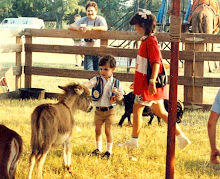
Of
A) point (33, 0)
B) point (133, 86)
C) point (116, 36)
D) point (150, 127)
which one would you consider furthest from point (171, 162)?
point (33, 0)

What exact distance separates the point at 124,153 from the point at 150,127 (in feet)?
5.83

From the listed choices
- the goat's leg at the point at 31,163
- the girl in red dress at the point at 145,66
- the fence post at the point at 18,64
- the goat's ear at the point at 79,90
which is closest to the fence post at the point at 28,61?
the fence post at the point at 18,64

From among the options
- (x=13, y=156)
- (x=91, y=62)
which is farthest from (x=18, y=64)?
(x=13, y=156)

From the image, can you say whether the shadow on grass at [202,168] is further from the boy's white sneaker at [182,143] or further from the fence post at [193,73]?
the fence post at [193,73]

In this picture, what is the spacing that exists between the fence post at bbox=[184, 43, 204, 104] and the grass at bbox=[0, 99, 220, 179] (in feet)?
5.17

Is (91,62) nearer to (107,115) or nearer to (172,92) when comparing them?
(107,115)

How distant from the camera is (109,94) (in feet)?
18.7

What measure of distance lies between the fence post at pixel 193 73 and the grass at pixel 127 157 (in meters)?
1.58

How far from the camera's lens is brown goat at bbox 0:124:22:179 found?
321 cm

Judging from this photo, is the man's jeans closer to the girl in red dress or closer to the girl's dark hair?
the girl in red dress

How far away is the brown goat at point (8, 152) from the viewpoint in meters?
3.21

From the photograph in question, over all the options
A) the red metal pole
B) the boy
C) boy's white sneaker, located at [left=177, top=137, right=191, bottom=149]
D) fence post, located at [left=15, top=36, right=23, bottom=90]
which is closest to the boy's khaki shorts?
the boy

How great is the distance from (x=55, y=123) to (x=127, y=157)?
1395 millimetres

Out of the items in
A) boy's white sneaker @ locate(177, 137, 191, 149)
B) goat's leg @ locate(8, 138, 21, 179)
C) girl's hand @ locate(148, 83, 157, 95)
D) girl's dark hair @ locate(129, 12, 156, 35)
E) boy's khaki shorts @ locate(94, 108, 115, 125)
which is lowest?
boy's white sneaker @ locate(177, 137, 191, 149)
